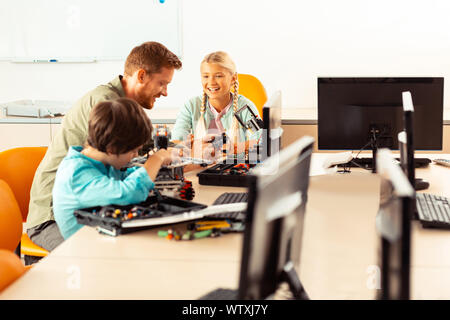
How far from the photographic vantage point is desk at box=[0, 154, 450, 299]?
1123 mm

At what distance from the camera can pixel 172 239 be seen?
1.44 meters

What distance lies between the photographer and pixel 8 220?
1.73m

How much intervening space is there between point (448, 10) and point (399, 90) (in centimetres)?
168

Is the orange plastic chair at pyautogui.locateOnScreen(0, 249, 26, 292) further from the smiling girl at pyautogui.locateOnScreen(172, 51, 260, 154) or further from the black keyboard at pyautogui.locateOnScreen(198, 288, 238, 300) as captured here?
the smiling girl at pyautogui.locateOnScreen(172, 51, 260, 154)

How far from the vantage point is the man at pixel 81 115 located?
1.94 metres

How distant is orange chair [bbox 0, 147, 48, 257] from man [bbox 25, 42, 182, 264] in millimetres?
137

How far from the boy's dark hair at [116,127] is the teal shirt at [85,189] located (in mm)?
81

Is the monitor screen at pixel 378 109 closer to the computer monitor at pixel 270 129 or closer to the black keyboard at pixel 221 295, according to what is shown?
the computer monitor at pixel 270 129

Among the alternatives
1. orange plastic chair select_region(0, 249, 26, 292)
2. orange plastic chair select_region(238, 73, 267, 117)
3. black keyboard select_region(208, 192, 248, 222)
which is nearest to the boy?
black keyboard select_region(208, 192, 248, 222)

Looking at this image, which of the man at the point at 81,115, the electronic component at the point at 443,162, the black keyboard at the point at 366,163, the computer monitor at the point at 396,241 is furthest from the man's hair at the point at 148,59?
the computer monitor at the point at 396,241

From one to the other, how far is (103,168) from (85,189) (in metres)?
0.16

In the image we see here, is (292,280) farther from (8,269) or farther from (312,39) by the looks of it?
(312,39)

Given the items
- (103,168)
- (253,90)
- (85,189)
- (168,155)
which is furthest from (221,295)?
(253,90)

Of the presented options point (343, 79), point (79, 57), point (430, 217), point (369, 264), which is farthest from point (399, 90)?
point (79, 57)
